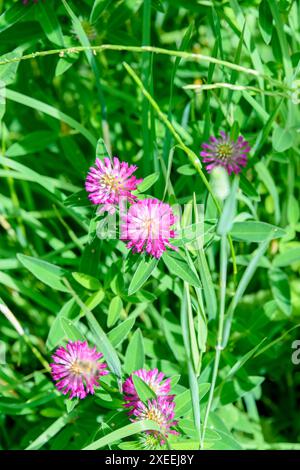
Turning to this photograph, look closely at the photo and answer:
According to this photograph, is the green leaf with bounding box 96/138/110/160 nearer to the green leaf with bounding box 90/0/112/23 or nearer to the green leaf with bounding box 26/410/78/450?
the green leaf with bounding box 90/0/112/23

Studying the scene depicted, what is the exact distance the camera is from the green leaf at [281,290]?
1.27m

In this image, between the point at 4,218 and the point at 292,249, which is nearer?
the point at 292,249

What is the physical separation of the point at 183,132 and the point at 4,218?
462 mm

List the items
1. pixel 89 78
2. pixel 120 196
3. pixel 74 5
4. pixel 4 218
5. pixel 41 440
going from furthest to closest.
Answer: pixel 89 78 < pixel 4 218 < pixel 74 5 < pixel 41 440 < pixel 120 196

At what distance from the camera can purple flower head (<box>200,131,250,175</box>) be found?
1.18 meters

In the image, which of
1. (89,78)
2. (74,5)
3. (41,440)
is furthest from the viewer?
(89,78)

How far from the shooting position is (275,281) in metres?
1.33

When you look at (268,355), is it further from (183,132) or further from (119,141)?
(119,141)

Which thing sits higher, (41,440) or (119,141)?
→ (119,141)

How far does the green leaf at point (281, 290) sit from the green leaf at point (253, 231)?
223mm

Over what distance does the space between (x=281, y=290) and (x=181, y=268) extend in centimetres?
36

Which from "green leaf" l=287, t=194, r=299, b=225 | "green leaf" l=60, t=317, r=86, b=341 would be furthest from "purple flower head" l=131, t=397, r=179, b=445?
"green leaf" l=287, t=194, r=299, b=225

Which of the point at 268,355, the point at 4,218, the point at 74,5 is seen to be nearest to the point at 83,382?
the point at 268,355

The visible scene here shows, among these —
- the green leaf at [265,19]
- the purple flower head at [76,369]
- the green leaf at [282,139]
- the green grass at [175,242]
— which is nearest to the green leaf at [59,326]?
→ the green grass at [175,242]
